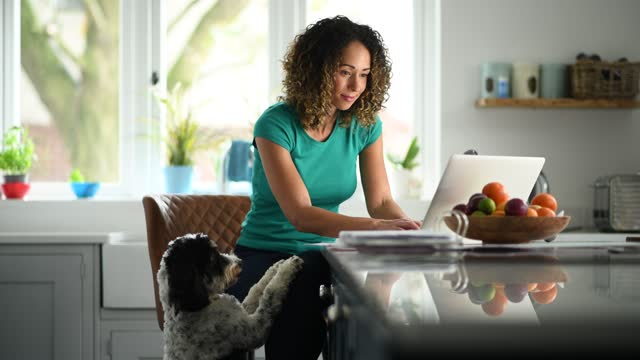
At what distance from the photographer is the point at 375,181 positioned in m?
2.57

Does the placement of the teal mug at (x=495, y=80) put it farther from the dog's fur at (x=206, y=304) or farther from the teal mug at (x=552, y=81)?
the dog's fur at (x=206, y=304)

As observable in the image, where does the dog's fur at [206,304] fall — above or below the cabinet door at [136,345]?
above

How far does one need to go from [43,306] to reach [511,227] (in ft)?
7.70

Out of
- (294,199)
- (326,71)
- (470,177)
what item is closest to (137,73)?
(326,71)

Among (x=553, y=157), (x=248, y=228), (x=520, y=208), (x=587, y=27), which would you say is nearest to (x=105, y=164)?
(x=248, y=228)

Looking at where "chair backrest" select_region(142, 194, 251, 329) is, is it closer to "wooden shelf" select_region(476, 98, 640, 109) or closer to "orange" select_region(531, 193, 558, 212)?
"orange" select_region(531, 193, 558, 212)

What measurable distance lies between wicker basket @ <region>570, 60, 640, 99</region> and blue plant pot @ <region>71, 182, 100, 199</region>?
229cm

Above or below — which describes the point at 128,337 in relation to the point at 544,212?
below

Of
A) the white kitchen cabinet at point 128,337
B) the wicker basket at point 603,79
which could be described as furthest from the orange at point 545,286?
the wicker basket at point 603,79

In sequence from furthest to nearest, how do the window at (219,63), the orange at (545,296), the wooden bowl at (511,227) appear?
the window at (219,63), the wooden bowl at (511,227), the orange at (545,296)

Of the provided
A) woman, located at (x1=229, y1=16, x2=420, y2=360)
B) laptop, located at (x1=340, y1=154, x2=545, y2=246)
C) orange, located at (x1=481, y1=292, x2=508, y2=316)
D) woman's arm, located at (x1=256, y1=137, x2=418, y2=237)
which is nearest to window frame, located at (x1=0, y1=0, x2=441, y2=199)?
woman, located at (x1=229, y1=16, x2=420, y2=360)

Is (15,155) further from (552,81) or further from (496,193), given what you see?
(496,193)

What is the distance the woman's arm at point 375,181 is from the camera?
256 cm

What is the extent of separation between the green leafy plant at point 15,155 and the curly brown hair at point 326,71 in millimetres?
1856
